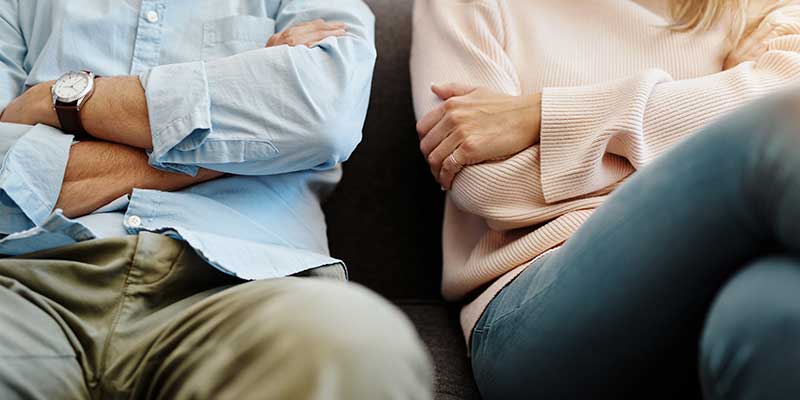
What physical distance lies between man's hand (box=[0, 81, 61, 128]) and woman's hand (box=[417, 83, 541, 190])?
0.51 m

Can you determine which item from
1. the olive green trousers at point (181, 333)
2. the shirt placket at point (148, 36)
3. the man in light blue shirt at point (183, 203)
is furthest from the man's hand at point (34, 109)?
the olive green trousers at point (181, 333)

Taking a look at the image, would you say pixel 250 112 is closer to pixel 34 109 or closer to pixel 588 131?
pixel 34 109

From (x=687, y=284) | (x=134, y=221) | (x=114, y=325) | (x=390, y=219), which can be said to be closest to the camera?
(x=687, y=284)

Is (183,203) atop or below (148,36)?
below

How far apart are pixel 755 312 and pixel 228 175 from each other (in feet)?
2.33

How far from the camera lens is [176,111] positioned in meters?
0.98

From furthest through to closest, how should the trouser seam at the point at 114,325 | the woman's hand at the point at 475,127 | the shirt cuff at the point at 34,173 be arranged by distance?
the woman's hand at the point at 475,127 → the shirt cuff at the point at 34,173 → the trouser seam at the point at 114,325

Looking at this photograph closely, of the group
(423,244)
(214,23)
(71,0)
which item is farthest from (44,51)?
(423,244)

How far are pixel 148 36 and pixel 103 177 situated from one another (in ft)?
0.77

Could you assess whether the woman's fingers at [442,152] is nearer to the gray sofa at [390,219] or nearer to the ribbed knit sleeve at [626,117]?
the ribbed knit sleeve at [626,117]

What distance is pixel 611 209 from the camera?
2.31 feet

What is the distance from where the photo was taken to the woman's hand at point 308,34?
107cm

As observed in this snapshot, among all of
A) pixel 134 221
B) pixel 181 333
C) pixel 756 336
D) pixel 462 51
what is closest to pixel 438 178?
pixel 462 51

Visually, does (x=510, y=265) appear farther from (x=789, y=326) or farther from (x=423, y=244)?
(x=789, y=326)
